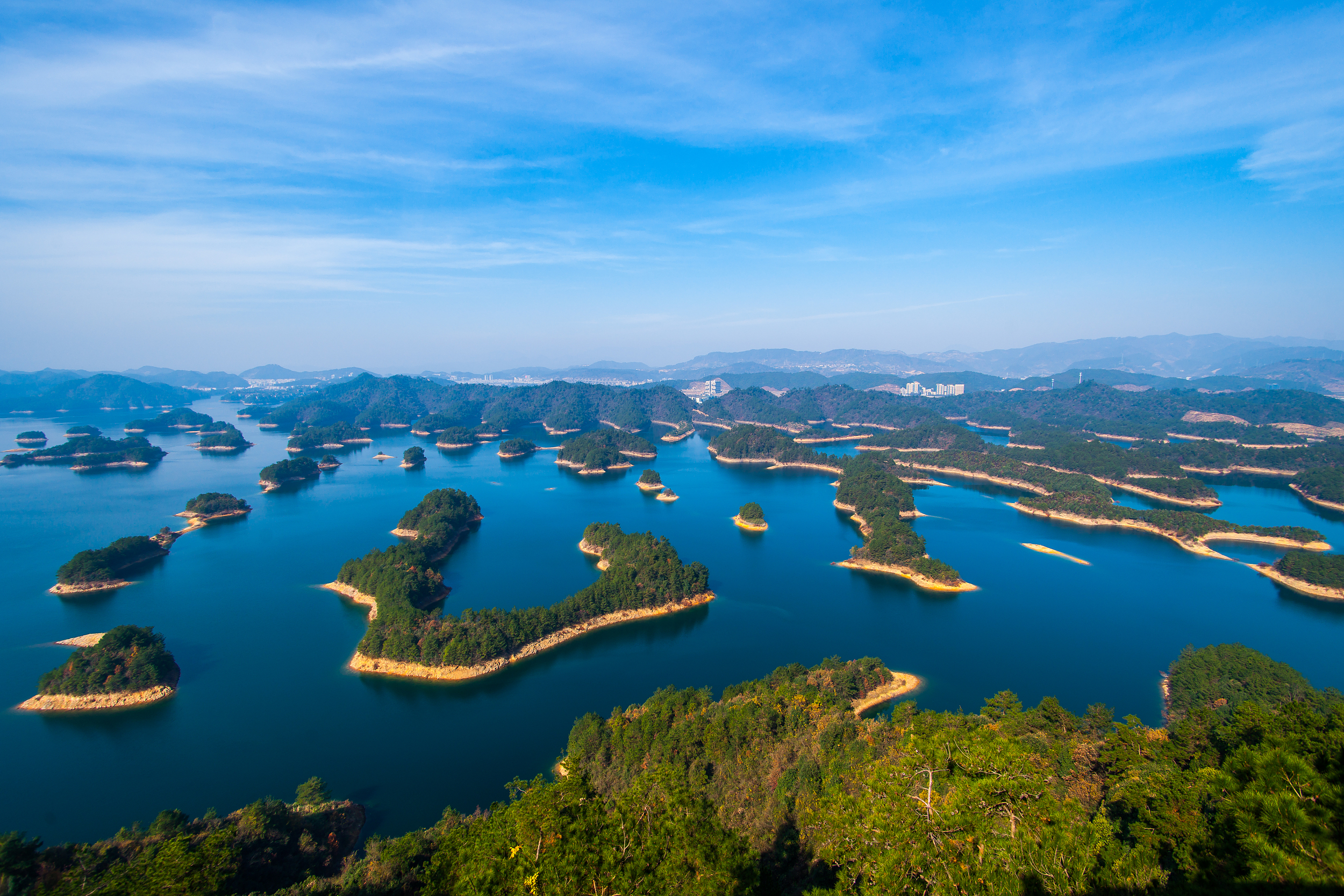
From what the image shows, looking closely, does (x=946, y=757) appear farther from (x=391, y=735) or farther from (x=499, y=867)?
(x=391, y=735)

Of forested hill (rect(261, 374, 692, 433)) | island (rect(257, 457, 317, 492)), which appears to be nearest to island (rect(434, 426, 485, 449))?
forested hill (rect(261, 374, 692, 433))

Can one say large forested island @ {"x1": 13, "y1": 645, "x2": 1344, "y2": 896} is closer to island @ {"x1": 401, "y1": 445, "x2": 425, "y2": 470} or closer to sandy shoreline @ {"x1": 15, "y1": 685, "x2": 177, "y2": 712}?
sandy shoreline @ {"x1": 15, "y1": 685, "x2": 177, "y2": 712}

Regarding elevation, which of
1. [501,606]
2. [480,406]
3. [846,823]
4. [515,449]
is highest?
[846,823]

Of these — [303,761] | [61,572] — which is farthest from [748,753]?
[61,572]

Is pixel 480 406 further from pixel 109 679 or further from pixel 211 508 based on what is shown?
pixel 109 679

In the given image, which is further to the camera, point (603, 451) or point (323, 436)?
point (323, 436)

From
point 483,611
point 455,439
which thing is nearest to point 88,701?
point 483,611

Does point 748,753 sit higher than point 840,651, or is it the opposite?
point 748,753

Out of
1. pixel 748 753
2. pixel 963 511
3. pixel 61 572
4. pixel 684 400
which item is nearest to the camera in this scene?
pixel 748 753
